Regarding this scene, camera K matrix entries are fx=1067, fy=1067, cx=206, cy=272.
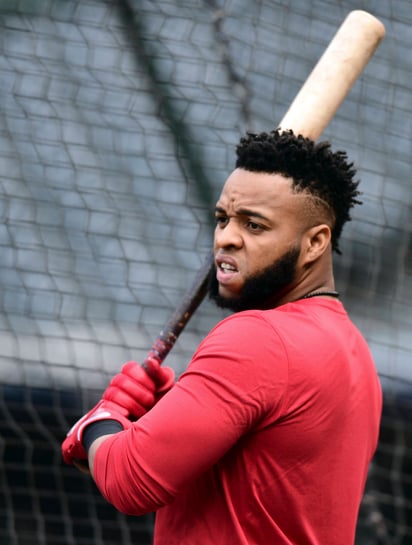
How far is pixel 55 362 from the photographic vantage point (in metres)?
3.28

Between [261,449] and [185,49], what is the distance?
84.7 inches

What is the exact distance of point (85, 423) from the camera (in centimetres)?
180

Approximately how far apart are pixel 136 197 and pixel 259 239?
5.55 feet

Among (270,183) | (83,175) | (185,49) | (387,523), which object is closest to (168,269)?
(83,175)

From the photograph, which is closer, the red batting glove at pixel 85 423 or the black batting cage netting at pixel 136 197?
the red batting glove at pixel 85 423

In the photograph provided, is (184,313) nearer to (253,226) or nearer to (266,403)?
(253,226)

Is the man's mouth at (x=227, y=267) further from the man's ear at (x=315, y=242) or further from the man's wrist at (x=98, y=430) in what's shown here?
the man's wrist at (x=98, y=430)

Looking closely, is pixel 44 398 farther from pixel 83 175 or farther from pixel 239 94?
pixel 239 94

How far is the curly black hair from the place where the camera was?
1.75 meters

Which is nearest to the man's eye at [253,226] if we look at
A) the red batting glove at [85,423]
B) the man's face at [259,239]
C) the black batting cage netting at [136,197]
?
the man's face at [259,239]

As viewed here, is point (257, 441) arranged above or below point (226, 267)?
below

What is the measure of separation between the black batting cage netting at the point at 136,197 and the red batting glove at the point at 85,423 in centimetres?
134

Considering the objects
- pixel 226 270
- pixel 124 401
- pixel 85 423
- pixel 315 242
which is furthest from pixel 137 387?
pixel 315 242

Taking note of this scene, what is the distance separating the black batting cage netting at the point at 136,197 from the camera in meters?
3.28
